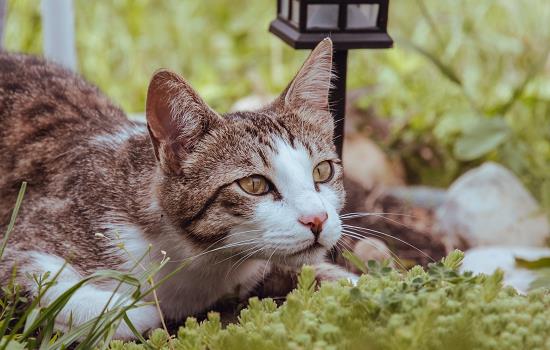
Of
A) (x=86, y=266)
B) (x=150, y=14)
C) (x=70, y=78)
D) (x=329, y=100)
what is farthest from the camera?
(x=150, y=14)

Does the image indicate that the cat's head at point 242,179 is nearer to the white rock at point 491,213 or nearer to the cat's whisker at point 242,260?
the cat's whisker at point 242,260

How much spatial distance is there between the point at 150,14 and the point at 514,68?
99.5 inches

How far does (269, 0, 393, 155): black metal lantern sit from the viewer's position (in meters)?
2.88

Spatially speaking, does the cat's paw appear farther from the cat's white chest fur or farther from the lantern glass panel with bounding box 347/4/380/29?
the lantern glass panel with bounding box 347/4/380/29

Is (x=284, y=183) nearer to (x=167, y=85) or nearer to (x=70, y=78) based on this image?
(x=167, y=85)

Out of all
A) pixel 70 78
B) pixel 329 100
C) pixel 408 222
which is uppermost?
pixel 70 78

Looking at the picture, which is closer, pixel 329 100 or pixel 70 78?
pixel 329 100

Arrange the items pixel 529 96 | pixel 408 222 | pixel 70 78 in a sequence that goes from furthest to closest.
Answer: pixel 529 96, pixel 408 222, pixel 70 78

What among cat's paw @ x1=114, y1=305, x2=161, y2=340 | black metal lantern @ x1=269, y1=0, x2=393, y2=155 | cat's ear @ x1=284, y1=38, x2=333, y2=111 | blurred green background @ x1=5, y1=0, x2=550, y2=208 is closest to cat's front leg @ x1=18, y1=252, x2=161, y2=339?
cat's paw @ x1=114, y1=305, x2=161, y2=340

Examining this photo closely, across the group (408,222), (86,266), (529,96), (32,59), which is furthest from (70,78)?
(529,96)

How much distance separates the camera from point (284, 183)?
2.45m

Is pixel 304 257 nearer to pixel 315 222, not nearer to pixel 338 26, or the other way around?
pixel 315 222

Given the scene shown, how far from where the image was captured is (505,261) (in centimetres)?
349

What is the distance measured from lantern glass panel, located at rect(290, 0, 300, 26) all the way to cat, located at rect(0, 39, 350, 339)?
27 centimetres
